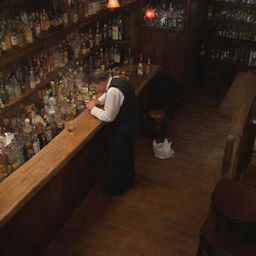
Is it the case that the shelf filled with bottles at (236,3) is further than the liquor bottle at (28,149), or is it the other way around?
the shelf filled with bottles at (236,3)

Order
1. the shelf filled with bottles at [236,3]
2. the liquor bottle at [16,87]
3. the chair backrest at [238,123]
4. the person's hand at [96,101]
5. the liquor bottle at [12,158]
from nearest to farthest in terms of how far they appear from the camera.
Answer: the chair backrest at [238,123] → the liquor bottle at [12,158] → the liquor bottle at [16,87] → the person's hand at [96,101] → the shelf filled with bottles at [236,3]

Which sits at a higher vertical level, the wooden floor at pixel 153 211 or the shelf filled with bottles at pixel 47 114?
the shelf filled with bottles at pixel 47 114

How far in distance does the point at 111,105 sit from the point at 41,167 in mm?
927

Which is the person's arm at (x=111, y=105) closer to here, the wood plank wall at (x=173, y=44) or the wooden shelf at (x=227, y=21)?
the wood plank wall at (x=173, y=44)

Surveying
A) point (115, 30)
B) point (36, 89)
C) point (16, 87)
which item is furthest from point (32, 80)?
point (115, 30)

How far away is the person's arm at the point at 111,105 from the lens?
11.1ft

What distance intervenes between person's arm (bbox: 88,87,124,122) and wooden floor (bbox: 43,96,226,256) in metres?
1.01

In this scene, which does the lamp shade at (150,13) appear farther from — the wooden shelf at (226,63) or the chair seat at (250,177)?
the chair seat at (250,177)

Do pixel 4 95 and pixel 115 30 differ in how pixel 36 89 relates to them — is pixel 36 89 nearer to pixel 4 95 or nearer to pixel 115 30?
pixel 4 95

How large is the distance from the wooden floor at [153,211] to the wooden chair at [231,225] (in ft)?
2.45

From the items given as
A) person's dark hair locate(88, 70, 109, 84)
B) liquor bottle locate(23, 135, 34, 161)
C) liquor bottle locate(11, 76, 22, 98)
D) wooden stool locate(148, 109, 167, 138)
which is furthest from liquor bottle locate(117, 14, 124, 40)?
liquor bottle locate(23, 135, 34, 161)

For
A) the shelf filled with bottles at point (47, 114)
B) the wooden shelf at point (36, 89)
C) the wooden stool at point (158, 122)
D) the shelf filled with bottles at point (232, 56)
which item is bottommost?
the wooden stool at point (158, 122)

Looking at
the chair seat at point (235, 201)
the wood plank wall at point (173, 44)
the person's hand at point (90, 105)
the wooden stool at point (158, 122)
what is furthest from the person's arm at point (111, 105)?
the wood plank wall at point (173, 44)

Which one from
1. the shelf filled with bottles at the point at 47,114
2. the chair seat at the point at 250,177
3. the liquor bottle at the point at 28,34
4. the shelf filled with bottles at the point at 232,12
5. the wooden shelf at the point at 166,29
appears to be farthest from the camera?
the shelf filled with bottles at the point at 232,12
